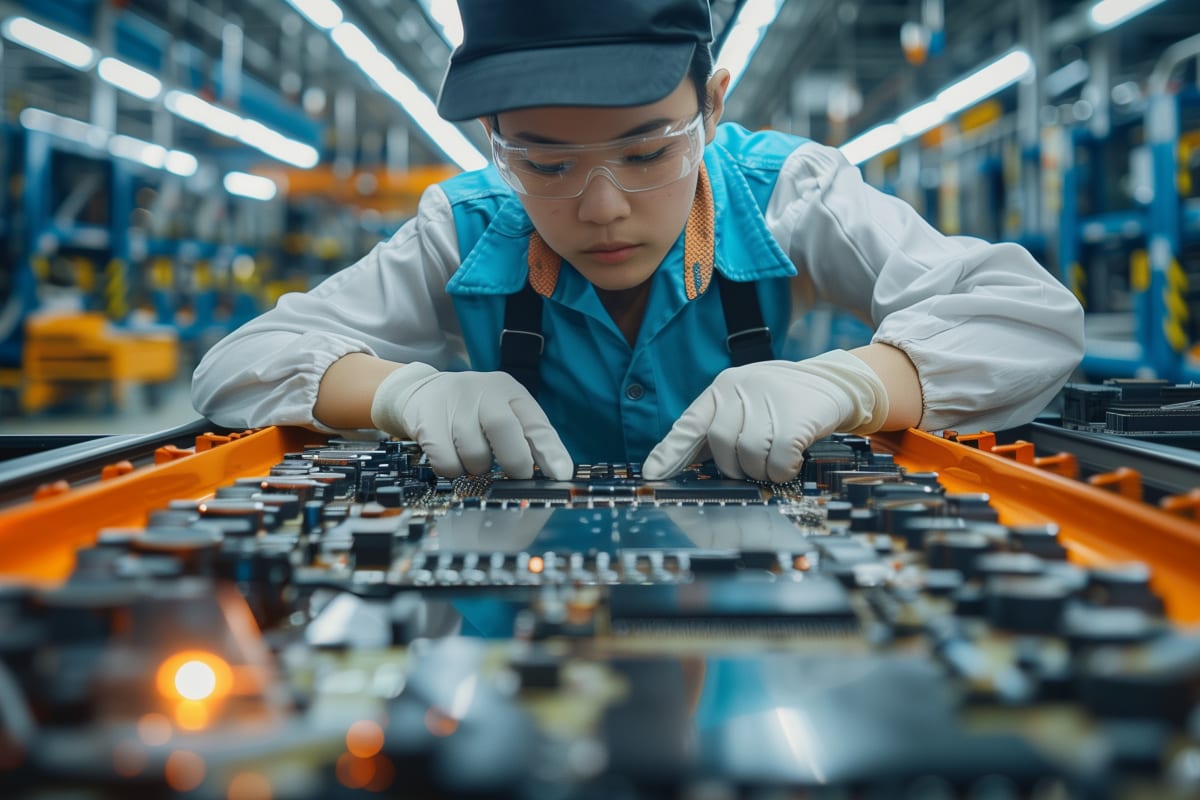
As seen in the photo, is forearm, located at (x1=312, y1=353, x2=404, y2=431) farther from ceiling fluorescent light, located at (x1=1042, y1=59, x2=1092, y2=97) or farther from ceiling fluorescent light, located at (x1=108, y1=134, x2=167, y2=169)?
ceiling fluorescent light, located at (x1=1042, y1=59, x2=1092, y2=97)

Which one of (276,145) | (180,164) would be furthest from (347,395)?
(276,145)

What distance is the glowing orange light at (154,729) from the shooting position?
486 millimetres

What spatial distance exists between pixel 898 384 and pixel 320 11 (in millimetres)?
5006

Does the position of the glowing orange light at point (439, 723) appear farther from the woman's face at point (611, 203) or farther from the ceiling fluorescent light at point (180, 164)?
the ceiling fluorescent light at point (180, 164)

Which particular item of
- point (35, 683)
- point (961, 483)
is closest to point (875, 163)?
point (961, 483)

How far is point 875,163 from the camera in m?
13.3

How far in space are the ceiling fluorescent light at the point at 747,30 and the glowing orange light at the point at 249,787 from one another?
4.87 m

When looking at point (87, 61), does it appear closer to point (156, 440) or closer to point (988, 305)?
point (156, 440)

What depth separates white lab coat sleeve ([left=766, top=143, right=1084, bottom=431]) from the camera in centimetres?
174

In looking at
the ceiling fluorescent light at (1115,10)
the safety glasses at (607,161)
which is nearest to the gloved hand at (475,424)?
the safety glasses at (607,161)

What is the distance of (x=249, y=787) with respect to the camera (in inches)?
17.8

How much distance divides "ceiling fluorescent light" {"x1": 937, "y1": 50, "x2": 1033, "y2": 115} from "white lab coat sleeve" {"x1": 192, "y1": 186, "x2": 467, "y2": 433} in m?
5.55

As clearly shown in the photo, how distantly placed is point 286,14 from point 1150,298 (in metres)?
10.3

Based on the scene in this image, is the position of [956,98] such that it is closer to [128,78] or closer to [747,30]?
[747,30]
